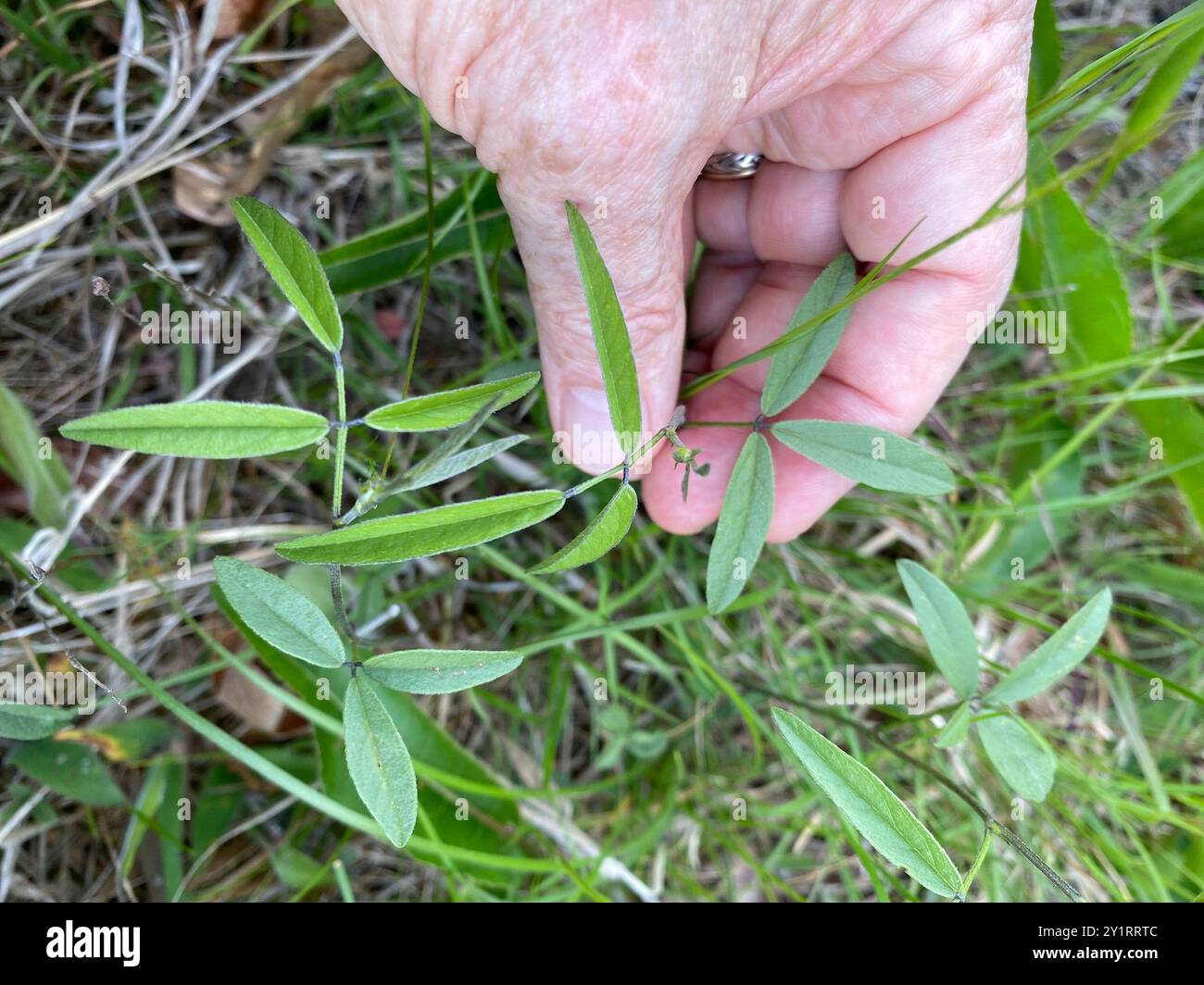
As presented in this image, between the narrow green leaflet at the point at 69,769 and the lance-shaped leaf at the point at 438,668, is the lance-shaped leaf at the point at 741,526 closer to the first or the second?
the lance-shaped leaf at the point at 438,668

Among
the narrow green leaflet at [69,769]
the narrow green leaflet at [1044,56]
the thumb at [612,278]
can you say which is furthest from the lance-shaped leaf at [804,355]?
the narrow green leaflet at [69,769]

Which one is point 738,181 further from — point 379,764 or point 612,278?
point 379,764

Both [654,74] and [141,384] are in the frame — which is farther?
[141,384]

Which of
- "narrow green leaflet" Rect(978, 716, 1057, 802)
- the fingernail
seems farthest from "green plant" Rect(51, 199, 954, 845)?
"narrow green leaflet" Rect(978, 716, 1057, 802)

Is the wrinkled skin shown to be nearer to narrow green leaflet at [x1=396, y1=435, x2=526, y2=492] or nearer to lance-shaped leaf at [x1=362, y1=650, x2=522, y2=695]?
narrow green leaflet at [x1=396, y1=435, x2=526, y2=492]
